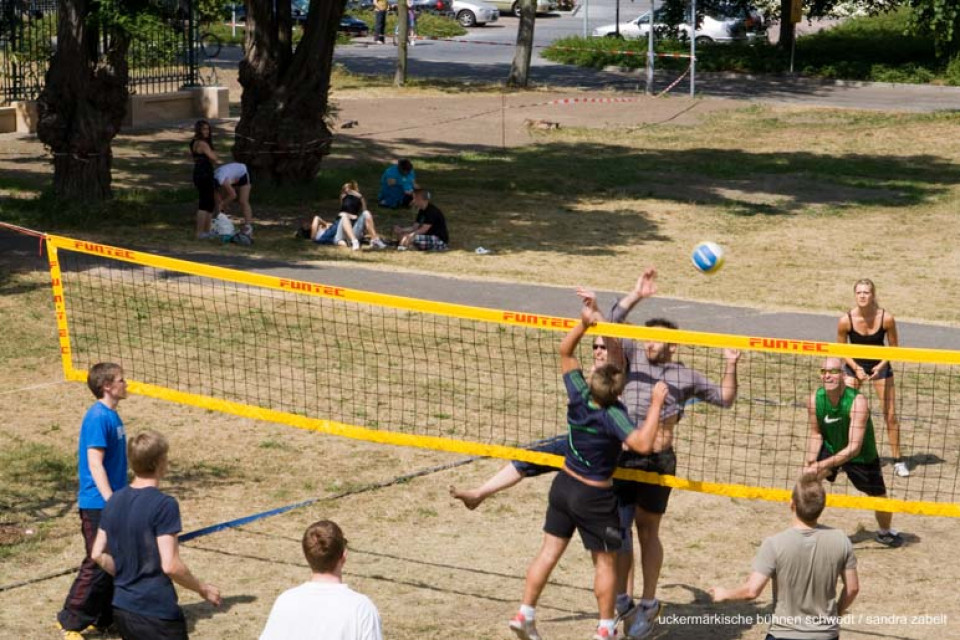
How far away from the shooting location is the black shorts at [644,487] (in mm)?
8930

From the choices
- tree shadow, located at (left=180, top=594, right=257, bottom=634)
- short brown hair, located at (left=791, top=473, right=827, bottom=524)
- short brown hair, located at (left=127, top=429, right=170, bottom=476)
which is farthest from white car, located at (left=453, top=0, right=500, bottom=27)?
short brown hair, located at (left=791, top=473, right=827, bottom=524)

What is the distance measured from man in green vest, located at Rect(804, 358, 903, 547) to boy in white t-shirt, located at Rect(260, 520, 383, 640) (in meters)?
5.00

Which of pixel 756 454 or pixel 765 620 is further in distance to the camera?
pixel 756 454

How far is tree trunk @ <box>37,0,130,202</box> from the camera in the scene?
2109cm

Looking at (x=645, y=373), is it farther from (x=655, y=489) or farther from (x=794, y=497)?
(x=794, y=497)

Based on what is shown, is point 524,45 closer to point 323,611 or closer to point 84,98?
point 84,98

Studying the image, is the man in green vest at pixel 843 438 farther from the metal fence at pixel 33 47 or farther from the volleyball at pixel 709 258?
the metal fence at pixel 33 47

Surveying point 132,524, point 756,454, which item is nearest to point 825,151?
point 756,454

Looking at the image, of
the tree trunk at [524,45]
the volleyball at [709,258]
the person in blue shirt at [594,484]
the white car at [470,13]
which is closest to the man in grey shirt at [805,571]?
the person in blue shirt at [594,484]

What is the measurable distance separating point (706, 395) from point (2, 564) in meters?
4.92

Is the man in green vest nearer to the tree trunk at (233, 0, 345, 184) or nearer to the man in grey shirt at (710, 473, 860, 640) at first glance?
the man in grey shirt at (710, 473, 860, 640)

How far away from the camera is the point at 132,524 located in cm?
735

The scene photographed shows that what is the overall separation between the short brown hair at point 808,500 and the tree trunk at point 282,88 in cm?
1806

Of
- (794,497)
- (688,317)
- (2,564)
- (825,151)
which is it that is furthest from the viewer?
(825,151)
